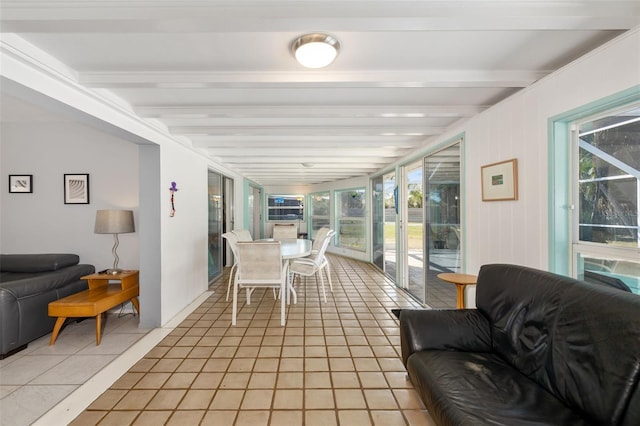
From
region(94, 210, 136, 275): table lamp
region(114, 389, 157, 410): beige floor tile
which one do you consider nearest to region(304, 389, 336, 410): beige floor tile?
region(114, 389, 157, 410): beige floor tile

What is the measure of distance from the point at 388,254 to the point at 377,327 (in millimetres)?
2760

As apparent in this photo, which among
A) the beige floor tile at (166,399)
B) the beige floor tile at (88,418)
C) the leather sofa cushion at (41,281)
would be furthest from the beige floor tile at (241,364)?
the leather sofa cushion at (41,281)

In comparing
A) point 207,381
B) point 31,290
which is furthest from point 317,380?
point 31,290

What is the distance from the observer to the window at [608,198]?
142cm

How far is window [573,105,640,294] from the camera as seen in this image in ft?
4.67

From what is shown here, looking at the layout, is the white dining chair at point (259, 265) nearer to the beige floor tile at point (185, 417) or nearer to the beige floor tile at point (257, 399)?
the beige floor tile at point (257, 399)

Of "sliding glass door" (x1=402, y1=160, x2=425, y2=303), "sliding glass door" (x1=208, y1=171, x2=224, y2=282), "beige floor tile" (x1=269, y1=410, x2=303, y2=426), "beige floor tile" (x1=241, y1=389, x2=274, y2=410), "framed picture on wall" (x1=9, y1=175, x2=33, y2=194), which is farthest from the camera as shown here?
"sliding glass door" (x1=208, y1=171, x2=224, y2=282)

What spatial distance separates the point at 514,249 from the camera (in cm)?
206

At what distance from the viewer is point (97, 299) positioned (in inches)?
97.7

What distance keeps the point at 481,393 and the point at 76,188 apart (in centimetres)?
440

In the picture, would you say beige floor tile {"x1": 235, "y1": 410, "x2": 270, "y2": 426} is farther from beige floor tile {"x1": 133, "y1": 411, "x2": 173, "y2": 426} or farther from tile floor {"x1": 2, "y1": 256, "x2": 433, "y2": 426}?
beige floor tile {"x1": 133, "y1": 411, "x2": 173, "y2": 426}

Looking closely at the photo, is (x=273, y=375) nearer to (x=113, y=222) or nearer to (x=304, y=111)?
(x=304, y=111)

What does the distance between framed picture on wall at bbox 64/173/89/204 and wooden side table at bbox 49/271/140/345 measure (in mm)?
1081

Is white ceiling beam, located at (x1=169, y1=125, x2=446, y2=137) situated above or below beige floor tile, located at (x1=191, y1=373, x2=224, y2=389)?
above
